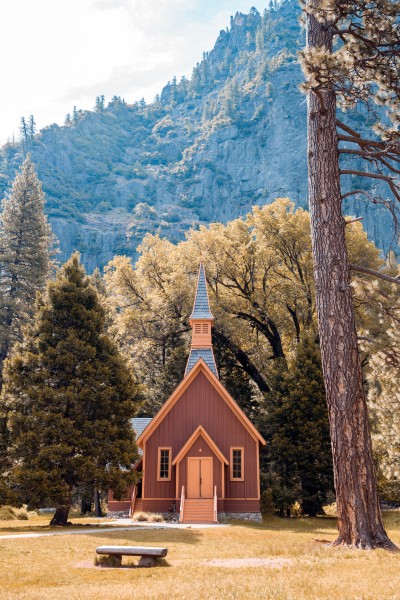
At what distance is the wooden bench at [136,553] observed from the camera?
9.66 metres

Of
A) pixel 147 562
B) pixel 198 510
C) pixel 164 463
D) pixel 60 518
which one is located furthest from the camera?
pixel 164 463

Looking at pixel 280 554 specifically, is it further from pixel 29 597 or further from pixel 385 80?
pixel 385 80

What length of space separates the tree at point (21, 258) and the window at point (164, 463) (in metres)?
15.2

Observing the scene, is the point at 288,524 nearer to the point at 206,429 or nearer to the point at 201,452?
the point at 201,452

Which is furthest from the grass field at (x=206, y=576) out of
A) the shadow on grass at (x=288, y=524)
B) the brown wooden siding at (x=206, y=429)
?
the brown wooden siding at (x=206, y=429)

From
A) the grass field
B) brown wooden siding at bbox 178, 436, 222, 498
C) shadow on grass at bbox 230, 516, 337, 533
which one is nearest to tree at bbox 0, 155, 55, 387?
brown wooden siding at bbox 178, 436, 222, 498

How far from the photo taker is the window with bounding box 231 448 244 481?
28.1 meters

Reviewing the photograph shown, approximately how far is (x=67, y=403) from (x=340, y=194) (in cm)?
1356

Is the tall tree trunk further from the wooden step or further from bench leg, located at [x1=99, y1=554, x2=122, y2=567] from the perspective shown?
the wooden step

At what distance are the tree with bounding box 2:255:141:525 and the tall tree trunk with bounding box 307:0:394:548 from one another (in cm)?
1196

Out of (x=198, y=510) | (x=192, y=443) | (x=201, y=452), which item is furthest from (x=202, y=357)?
(x=198, y=510)

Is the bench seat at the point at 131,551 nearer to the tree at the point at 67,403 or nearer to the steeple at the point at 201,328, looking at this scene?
the tree at the point at 67,403

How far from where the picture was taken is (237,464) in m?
28.2

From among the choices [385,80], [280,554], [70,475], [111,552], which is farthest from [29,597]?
[70,475]
